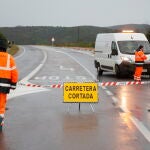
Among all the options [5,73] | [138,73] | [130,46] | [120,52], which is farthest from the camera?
[130,46]

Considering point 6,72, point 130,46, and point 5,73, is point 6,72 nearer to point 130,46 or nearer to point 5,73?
point 5,73

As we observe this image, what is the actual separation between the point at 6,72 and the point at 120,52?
48.9 ft

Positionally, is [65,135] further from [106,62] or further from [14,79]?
[106,62]

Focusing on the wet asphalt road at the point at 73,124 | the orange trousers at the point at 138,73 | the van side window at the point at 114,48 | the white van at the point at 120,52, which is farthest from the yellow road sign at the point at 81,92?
the van side window at the point at 114,48

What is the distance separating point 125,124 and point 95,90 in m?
2.62

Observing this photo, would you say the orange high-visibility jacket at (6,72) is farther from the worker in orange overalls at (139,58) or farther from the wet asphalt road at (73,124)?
the worker in orange overalls at (139,58)

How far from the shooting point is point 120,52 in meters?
24.1

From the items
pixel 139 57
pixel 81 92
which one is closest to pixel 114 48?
pixel 139 57

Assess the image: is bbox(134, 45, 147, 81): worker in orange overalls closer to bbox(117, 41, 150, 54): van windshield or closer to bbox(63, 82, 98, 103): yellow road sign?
bbox(117, 41, 150, 54): van windshield

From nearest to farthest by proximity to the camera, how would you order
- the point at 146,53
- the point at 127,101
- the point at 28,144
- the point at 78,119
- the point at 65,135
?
1. the point at 28,144
2. the point at 65,135
3. the point at 78,119
4. the point at 127,101
5. the point at 146,53

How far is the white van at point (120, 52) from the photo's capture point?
23.5 metres

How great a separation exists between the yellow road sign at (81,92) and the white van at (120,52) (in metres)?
10.5

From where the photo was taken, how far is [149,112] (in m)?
12.3

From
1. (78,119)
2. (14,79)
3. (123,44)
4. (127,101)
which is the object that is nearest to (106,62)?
(123,44)
